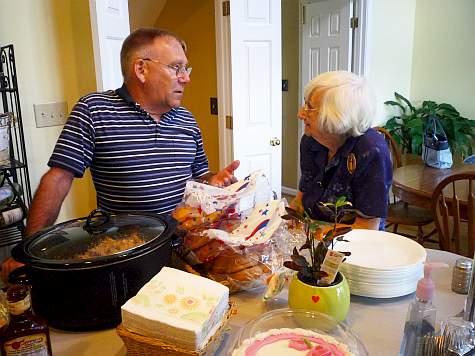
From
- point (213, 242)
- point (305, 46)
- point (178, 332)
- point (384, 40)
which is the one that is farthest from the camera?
point (305, 46)

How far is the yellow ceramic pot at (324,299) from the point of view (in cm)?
96

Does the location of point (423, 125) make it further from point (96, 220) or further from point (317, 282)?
point (96, 220)

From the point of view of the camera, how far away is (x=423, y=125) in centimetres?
419

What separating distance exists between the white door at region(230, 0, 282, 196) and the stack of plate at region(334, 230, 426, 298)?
187cm

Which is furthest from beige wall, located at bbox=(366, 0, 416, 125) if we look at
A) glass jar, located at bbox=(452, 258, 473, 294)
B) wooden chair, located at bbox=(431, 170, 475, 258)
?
glass jar, located at bbox=(452, 258, 473, 294)

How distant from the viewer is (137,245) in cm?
100

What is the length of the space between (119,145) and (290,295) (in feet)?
3.13

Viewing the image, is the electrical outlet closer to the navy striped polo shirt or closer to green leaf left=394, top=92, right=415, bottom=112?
the navy striped polo shirt

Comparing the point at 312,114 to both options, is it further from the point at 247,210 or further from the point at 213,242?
the point at 213,242

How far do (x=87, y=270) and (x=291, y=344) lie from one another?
0.43 meters

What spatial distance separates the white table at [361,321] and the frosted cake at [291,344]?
0.12 meters

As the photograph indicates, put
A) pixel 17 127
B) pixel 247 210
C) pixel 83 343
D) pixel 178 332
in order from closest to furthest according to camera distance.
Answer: pixel 178 332, pixel 83 343, pixel 247 210, pixel 17 127

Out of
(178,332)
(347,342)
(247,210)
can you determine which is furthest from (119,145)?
(347,342)

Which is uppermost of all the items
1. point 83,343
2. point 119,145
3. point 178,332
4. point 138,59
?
point 138,59
